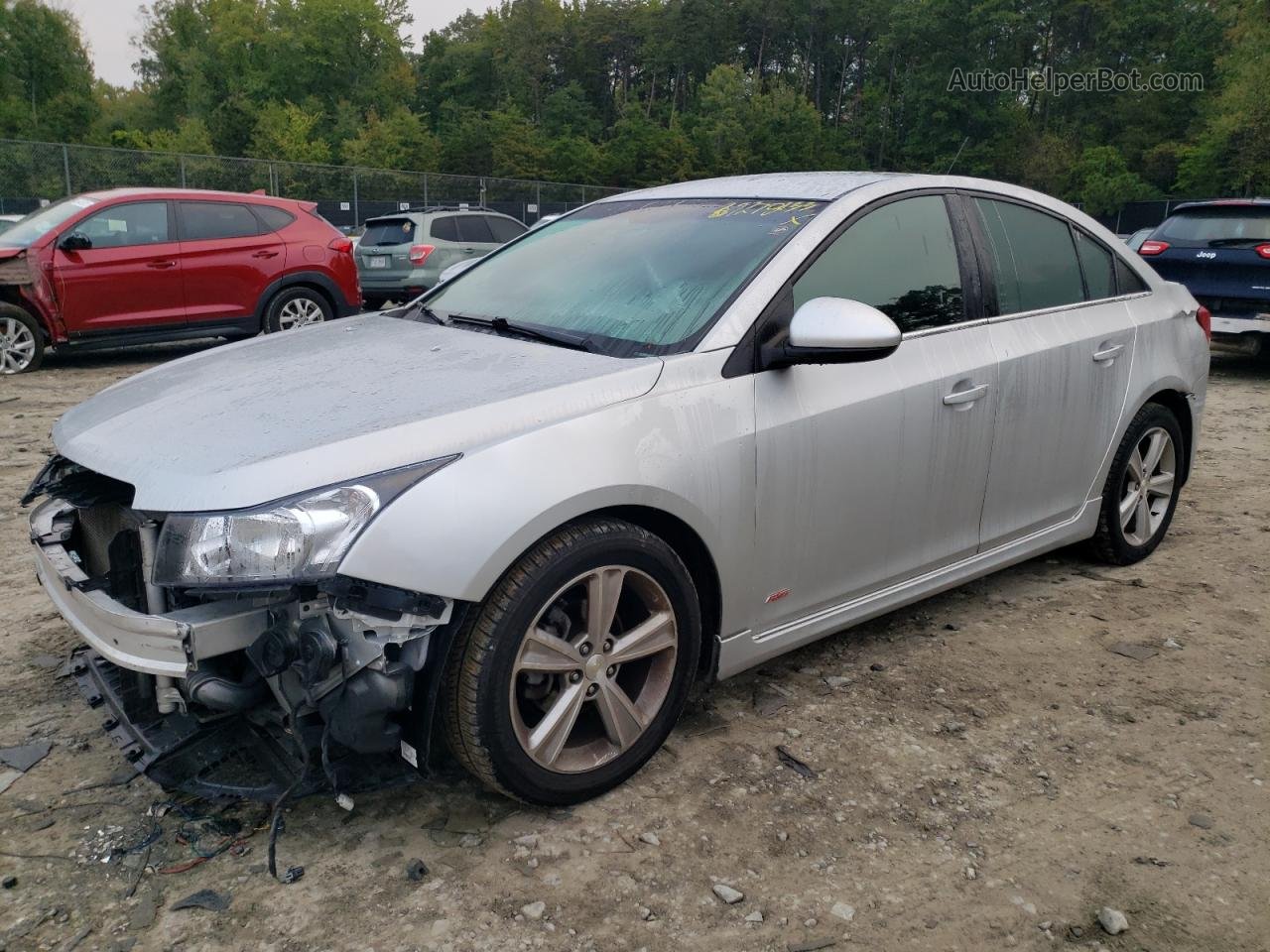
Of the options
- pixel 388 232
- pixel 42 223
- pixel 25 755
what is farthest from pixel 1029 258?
pixel 388 232

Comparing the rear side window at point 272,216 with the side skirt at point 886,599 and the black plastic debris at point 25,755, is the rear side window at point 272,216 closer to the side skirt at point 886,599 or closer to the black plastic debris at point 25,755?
the black plastic debris at point 25,755

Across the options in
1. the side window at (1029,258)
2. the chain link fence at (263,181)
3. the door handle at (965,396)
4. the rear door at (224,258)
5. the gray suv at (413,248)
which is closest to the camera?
the door handle at (965,396)

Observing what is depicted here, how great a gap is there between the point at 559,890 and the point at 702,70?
97102mm

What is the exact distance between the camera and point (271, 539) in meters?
2.27

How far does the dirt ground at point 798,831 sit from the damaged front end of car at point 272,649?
0.78 ft

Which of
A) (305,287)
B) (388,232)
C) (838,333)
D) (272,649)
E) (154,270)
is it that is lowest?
(305,287)

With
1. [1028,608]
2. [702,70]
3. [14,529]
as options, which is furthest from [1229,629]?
[702,70]

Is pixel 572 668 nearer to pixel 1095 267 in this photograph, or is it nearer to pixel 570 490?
pixel 570 490

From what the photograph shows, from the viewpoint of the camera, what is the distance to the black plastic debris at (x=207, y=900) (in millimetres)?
2346

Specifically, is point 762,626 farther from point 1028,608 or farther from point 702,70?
point 702,70

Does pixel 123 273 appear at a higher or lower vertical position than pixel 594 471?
lower

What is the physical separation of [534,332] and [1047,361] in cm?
191

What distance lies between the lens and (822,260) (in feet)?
10.6

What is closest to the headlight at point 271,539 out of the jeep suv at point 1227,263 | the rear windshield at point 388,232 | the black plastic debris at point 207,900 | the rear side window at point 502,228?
the black plastic debris at point 207,900
